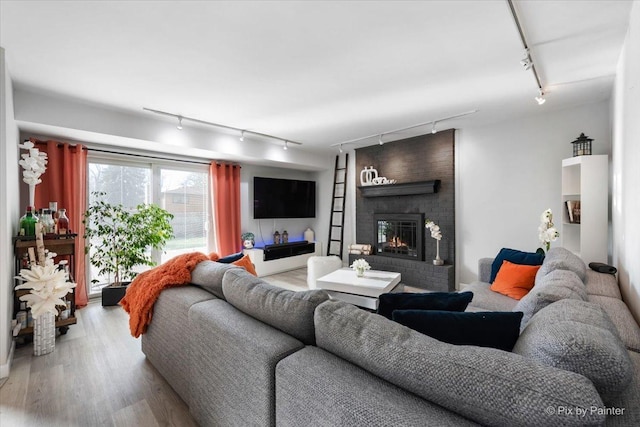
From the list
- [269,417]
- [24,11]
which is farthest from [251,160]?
[269,417]

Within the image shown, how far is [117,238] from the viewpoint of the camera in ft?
13.1

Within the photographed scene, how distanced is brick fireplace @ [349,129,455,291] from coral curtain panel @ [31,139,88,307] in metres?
4.16

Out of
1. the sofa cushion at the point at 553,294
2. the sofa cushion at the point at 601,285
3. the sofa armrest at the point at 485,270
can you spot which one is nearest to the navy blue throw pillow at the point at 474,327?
the sofa cushion at the point at 553,294

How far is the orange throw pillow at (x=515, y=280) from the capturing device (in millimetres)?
2557

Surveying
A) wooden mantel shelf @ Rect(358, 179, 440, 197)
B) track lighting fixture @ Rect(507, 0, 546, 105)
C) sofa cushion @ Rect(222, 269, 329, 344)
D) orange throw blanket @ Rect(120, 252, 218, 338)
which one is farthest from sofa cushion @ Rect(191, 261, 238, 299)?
wooden mantel shelf @ Rect(358, 179, 440, 197)

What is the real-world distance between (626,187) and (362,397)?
243cm

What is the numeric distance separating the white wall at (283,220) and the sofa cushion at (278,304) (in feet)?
13.9

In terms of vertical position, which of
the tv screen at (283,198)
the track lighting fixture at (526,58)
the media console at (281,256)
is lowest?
the media console at (281,256)

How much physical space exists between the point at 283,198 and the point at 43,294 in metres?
4.24

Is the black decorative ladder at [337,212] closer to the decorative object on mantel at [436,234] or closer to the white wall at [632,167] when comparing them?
the decorative object on mantel at [436,234]

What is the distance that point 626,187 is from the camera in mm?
1980

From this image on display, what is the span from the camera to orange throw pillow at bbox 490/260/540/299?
256 cm

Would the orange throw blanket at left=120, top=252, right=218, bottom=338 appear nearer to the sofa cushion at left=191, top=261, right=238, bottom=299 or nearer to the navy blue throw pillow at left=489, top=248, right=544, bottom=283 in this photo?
the sofa cushion at left=191, top=261, right=238, bottom=299

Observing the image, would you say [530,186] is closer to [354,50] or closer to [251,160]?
[354,50]
